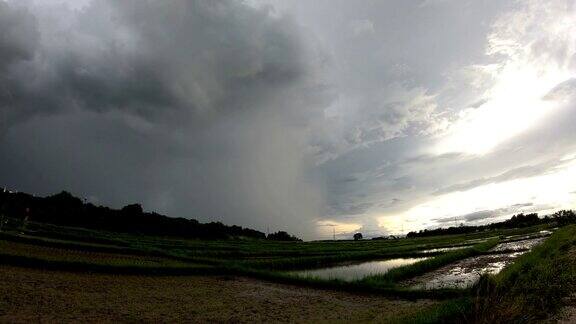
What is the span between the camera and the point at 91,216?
73188 millimetres

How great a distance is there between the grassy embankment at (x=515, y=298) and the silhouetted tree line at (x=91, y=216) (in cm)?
6825

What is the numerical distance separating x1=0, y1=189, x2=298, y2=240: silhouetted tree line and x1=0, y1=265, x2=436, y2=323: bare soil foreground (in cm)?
6146

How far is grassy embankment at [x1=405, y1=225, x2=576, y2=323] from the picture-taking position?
28.5 feet

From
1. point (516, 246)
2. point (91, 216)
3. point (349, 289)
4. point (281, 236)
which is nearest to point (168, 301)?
point (349, 289)

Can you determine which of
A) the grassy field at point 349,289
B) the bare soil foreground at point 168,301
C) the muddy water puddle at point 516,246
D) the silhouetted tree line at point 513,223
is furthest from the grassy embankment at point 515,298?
the silhouetted tree line at point 513,223

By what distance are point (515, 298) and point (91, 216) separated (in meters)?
Answer: 76.6

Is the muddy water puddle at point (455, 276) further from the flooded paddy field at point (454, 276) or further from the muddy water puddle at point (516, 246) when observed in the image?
the muddy water puddle at point (516, 246)

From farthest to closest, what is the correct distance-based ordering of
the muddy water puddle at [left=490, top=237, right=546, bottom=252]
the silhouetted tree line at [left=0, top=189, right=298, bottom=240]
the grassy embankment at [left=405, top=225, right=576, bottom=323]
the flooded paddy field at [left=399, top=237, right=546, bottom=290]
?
→ the silhouetted tree line at [left=0, top=189, right=298, bottom=240]
the muddy water puddle at [left=490, top=237, right=546, bottom=252]
the flooded paddy field at [left=399, top=237, right=546, bottom=290]
the grassy embankment at [left=405, top=225, right=576, bottom=323]

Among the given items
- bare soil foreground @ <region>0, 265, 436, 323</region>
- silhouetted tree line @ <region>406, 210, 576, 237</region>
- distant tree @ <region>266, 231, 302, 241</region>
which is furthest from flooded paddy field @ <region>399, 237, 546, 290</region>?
distant tree @ <region>266, 231, 302, 241</region>

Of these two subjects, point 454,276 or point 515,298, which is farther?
point 454,276

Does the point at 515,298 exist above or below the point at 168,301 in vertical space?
above

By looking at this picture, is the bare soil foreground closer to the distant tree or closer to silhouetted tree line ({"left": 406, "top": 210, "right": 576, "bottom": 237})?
silhouetted tree line ({"left": 406, "top": 210, "right": 576, "bottom": 237})

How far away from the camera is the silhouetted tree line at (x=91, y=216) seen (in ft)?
224

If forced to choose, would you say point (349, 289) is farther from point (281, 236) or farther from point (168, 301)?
point (281, 236)
